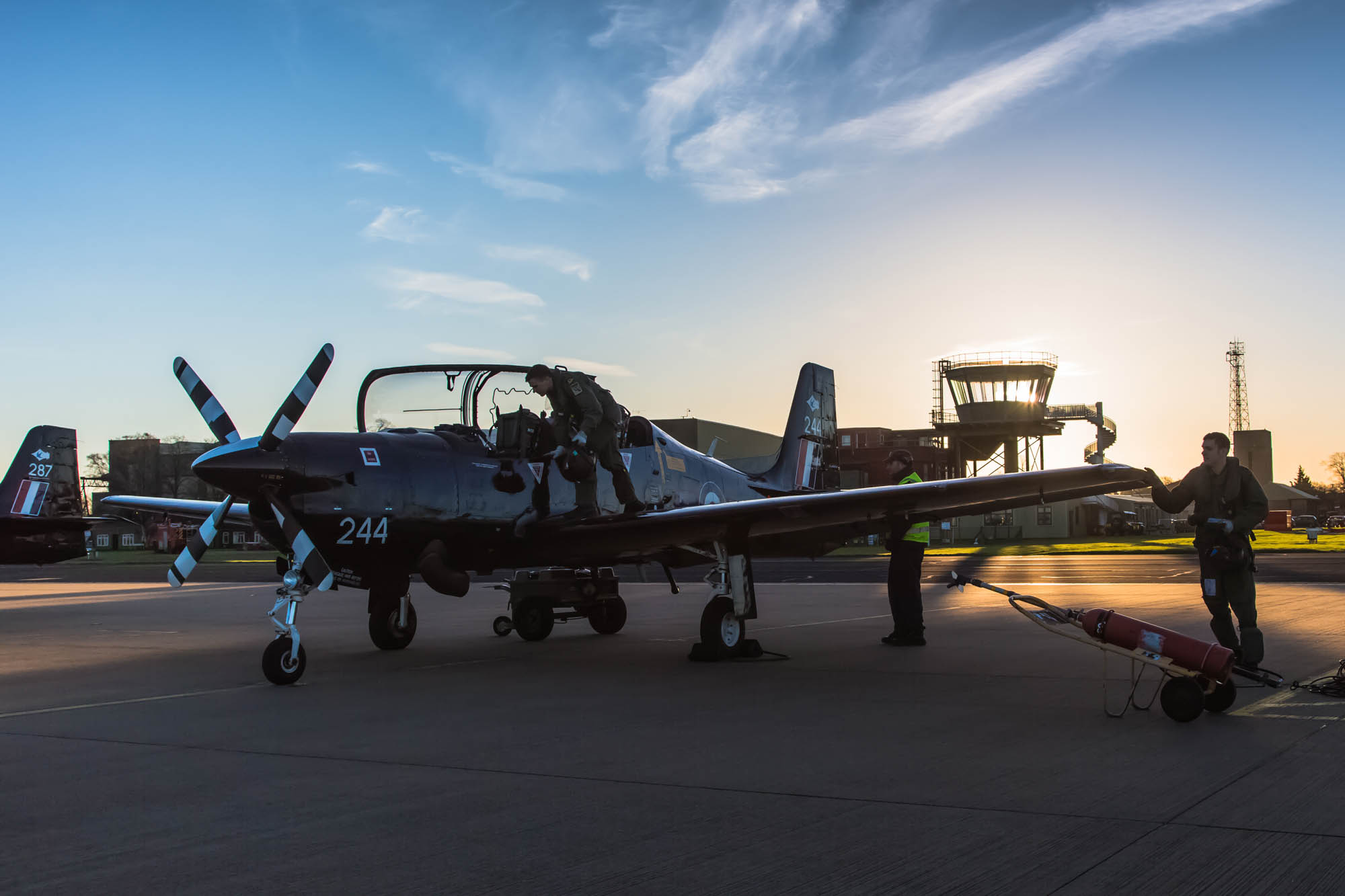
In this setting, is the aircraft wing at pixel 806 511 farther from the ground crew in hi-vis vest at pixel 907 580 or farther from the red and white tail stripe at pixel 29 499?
the red and white tail stripe at pixel 29 499

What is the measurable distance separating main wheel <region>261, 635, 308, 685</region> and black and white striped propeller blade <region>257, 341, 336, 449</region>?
1642mm

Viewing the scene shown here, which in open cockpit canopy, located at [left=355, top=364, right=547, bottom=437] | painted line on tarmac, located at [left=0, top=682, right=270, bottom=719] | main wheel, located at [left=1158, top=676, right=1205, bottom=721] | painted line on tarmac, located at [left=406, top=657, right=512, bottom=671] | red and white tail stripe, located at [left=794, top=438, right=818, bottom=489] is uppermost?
open cockpit canopy, located at [left=355, top=364, right=547, bottom=437]

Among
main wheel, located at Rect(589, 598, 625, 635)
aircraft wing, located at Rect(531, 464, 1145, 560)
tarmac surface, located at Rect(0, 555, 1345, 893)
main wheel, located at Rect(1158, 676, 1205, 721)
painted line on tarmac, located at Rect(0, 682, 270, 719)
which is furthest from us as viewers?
main wheel, located at Rect(589, 598, 625, 635)

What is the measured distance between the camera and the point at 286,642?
28.8 feet

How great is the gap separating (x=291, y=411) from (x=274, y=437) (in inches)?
10.2

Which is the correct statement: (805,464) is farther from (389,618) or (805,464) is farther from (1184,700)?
(1184,700)

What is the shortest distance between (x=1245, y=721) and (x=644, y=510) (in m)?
6.51

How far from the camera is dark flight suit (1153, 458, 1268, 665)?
7.78 meters

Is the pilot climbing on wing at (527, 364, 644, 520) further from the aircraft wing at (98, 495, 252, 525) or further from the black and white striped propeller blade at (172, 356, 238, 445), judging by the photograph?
the aircraft wing at (98, 495, 252, 525)

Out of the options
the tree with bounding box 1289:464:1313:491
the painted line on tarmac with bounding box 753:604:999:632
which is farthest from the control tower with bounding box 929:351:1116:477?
the tree with bounding box 1289:464:1313:491

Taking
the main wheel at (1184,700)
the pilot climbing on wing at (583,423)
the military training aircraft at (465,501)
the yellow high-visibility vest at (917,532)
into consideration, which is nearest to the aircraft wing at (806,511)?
the military training aircraft at (465,501)

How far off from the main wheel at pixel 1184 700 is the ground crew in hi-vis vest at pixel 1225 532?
5.17ft

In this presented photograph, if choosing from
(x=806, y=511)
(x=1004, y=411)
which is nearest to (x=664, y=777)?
(x=806, y=511)

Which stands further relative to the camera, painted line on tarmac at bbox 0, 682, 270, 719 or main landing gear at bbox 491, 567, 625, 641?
main landing gear at bbox 491, 567, 625, 641
